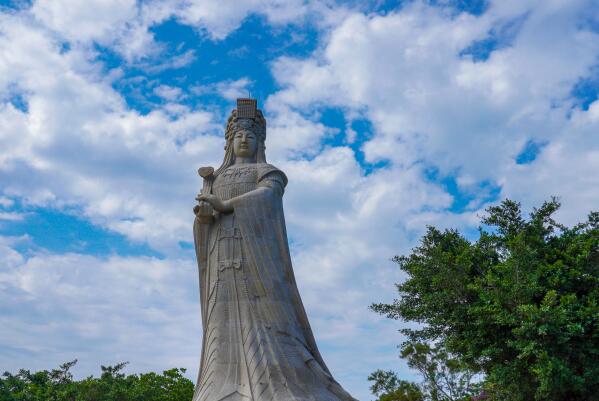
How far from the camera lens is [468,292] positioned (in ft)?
58.2

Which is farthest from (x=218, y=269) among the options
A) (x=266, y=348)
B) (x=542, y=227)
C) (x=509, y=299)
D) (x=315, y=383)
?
(x=542, y=227)

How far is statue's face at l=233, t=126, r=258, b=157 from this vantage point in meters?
13.9

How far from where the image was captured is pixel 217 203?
1274 centimetres

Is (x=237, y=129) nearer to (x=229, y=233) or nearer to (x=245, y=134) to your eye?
(x=245, y=134)

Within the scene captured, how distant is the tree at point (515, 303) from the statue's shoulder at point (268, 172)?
6.25m

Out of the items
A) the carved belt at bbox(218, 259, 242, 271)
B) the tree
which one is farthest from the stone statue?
the tree

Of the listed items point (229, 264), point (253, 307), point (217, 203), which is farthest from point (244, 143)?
point (253, 307)

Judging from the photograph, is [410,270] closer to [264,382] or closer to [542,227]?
[542,227]

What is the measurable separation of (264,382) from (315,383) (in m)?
1.00

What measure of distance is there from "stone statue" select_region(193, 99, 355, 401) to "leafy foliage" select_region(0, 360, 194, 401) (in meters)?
13.4

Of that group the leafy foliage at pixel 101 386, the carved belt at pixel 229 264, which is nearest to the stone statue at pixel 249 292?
the carved belt at pixel 229 264

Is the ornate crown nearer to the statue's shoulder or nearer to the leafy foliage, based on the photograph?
the statue's shoulder

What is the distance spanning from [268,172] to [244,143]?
1025 mm

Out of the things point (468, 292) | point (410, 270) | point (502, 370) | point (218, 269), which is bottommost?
point (502, 370)
